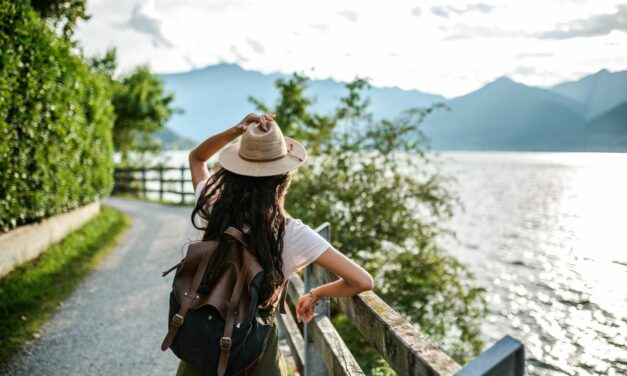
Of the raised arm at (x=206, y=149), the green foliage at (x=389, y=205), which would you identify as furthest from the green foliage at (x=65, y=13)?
the raised arm at (x=206, y=149)

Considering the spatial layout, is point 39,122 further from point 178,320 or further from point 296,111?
point 178,320

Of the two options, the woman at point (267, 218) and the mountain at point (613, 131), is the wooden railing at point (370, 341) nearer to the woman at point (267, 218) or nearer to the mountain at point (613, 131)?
the woman at point (267, 218)

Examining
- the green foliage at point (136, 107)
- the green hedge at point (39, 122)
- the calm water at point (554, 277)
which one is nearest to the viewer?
the green hedge at point (39, 122)

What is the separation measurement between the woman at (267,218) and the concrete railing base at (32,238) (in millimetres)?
5741

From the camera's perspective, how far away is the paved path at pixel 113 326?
15.4 ft

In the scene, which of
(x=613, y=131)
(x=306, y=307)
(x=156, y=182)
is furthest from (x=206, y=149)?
(x=613, y=131)

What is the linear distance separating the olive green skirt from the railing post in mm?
805

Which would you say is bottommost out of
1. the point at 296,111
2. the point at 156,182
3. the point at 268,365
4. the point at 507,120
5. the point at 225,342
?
the point at 156,182

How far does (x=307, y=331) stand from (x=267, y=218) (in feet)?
5.23

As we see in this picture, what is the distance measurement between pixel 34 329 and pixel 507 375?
5626mm

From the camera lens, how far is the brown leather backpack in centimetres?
199

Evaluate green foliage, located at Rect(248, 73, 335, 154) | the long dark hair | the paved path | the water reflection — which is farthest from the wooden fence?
the water reflection

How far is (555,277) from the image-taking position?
18.5 m

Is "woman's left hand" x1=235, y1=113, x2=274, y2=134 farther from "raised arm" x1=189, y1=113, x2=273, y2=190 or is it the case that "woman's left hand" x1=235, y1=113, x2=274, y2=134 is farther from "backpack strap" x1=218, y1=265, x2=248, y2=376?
"backpack strap" x1=218, y1=265, x2=248, y2=376
